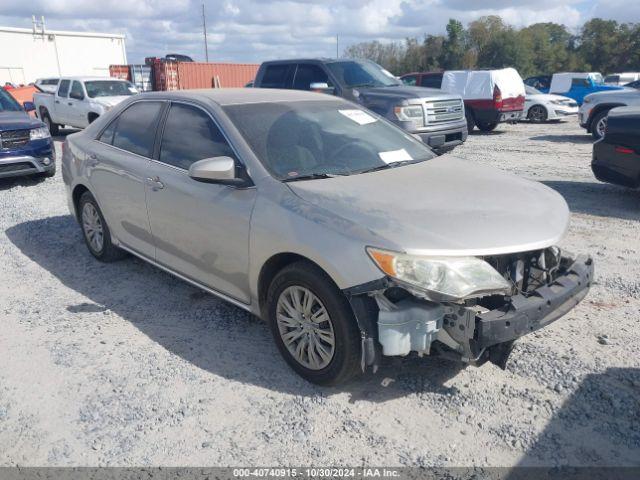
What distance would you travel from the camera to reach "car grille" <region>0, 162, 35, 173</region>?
28.6 feet

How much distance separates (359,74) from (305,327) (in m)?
8.53

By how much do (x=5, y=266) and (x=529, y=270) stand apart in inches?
194

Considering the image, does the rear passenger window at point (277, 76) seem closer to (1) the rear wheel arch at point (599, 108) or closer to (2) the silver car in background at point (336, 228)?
(2) the silver car in background at point (336, 228)

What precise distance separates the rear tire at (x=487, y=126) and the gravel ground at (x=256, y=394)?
11684 millimetres

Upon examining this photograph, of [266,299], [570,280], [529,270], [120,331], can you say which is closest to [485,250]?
[529,270]

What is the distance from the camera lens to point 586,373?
339 centimetres

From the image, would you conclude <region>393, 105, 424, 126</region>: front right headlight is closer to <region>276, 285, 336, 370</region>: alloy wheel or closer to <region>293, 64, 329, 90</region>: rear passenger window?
<region>293, 64, 329, 90</region>: rear passenger window

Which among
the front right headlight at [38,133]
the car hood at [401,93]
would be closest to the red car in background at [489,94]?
the car hood at [401,93]

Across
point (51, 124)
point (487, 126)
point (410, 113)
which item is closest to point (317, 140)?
point (410, 113)

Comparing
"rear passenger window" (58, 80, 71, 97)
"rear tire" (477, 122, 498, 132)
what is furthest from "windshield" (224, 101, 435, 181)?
"rear passenger window" (58, 80, 71, 97)

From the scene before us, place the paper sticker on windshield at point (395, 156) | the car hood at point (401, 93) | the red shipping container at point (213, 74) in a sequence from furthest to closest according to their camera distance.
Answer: the red shipping container at point (213, 74), the car hood at point (401, 93), the paper sticker on windshield at point (395, 156)

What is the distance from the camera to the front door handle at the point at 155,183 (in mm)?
4168

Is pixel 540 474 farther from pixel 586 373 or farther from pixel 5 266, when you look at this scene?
pixel 5 266

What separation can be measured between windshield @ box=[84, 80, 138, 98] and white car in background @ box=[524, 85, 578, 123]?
483 inches
